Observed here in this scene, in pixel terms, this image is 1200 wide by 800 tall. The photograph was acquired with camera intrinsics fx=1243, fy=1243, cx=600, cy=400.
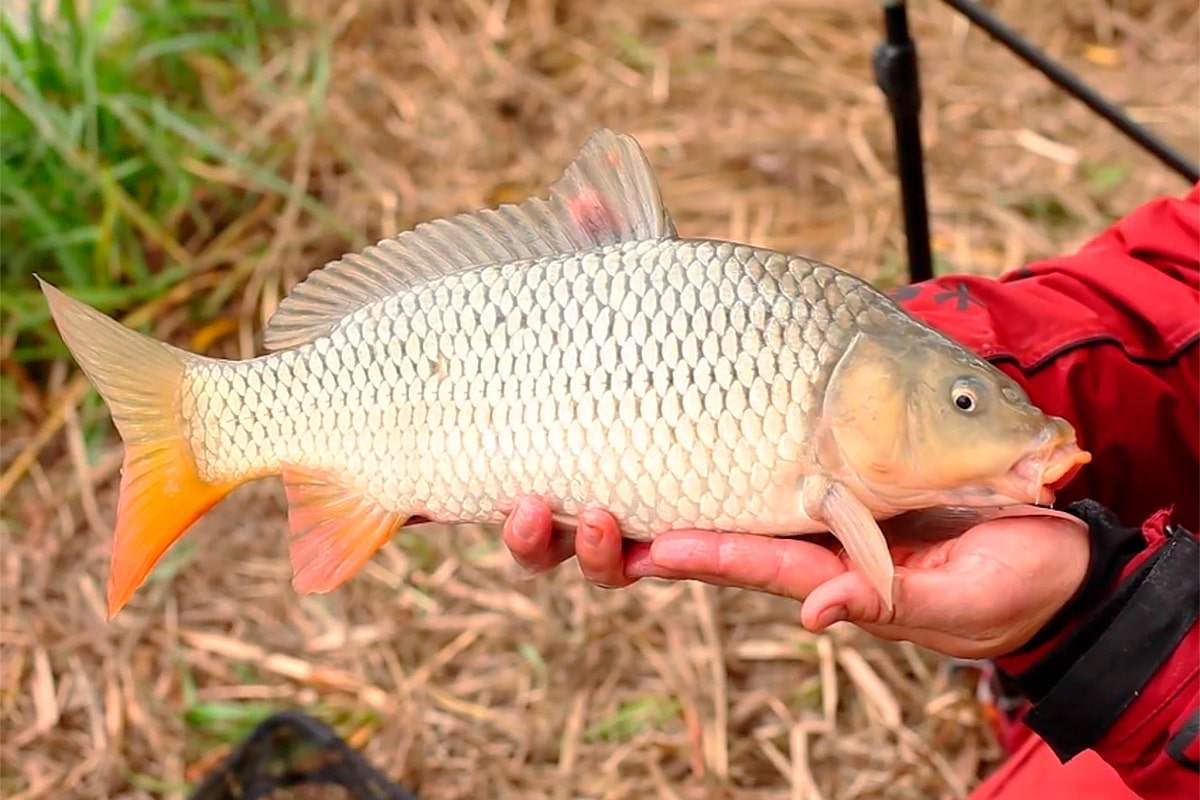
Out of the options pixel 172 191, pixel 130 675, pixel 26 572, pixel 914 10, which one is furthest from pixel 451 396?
pixel 914 10

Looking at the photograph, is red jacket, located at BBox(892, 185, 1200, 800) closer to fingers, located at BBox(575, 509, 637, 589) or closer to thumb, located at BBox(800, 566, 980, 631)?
thumb, located at BBox(800, 566, 980, 631)

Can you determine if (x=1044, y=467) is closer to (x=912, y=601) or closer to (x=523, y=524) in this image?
(x=912, y=601)

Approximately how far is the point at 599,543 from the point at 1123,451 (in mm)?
531


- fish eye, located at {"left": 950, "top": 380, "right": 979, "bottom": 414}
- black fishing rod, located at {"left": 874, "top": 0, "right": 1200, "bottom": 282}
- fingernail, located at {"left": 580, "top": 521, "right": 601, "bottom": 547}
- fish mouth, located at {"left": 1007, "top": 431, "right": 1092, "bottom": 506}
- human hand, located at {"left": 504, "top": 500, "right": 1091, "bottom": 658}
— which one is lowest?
human hand, located at {"left": 504, "top": 500, "right": 1091, "bottom": 658}

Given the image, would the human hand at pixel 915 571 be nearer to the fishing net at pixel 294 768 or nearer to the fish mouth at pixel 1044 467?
the fish mouth at pixel 1044 467

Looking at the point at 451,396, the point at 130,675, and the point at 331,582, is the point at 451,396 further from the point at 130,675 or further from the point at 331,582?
the point at 130,675

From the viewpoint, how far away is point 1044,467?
0.81 metres

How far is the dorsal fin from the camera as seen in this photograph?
90 centimetres

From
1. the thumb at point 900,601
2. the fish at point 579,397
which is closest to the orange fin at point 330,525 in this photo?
the fish at point 579,397

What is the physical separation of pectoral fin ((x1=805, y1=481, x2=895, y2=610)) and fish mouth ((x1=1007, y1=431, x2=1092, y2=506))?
97 mm

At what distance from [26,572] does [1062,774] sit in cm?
143

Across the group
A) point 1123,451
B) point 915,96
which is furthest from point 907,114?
point 1123,451

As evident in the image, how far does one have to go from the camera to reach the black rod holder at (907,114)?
4.04 ft

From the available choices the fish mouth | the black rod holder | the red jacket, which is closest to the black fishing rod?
the black rod holder
